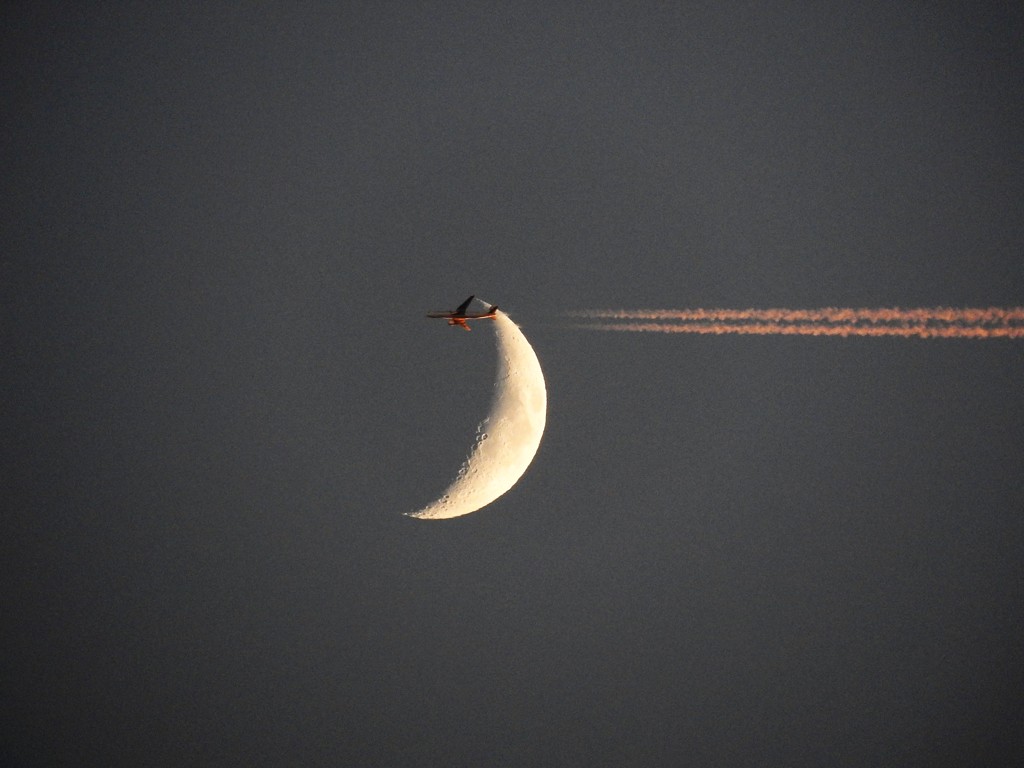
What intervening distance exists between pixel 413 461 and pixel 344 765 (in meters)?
13.6

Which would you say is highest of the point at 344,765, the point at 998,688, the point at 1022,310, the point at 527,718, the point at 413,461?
the point at 1022,310

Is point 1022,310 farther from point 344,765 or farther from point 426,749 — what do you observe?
point 344,765

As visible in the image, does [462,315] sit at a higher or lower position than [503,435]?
higher

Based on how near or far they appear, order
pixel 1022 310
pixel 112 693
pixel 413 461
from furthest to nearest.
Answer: pixel 112 693
pixel 1022 310
pixel 413 461

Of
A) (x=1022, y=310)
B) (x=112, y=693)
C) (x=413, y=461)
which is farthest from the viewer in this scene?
(x=112, y=693)

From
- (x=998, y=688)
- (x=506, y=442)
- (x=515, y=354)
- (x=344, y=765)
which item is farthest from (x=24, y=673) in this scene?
(x=998, y=688)

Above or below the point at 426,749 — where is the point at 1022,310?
above

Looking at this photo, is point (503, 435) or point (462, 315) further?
point (503, 435)

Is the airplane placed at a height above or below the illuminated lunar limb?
above

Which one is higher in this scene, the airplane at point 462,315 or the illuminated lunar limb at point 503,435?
the airplane at point 462,315

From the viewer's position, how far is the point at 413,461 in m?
14.9

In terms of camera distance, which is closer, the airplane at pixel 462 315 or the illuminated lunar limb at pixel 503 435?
the airplane at pixel 462 315

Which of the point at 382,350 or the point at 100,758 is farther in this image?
the point at 100,758

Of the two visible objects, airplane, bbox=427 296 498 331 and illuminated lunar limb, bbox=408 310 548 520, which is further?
illuminated lunar limb, bbox=408 310 548 520
